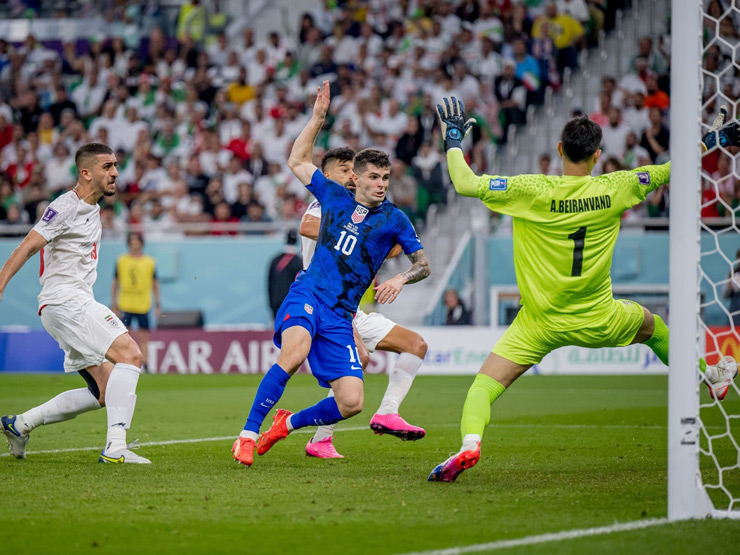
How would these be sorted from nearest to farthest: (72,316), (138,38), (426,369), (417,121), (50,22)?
(72,316) → (426,369) → (417,121) → (138,38) → (50,22)

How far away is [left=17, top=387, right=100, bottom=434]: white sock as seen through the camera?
303 inches

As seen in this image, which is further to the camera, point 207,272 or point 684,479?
point 207,272

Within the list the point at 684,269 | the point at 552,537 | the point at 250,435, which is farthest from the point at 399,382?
the point at 552,537

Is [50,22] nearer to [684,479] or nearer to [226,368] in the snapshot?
[226,368]

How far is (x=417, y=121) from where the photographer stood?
19.3m

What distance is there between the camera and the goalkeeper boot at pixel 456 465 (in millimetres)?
6094

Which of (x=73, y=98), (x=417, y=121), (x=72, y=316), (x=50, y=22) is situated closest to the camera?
(x=72, y=316)

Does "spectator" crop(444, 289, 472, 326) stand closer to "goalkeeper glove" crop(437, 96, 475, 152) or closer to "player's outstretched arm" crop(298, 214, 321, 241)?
"player's outstretched arm" crop(298, 214, 321, 241)

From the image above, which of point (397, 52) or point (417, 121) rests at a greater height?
point (397, 52)

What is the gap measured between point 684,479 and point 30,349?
1481 centimetres

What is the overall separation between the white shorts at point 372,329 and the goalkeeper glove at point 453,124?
220 centimetres

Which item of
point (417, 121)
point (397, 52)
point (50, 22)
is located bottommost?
point (417, 121)

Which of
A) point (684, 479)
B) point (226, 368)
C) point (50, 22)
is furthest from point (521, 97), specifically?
point (684, 479)

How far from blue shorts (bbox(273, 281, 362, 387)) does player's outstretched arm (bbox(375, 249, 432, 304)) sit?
0.43 meters
